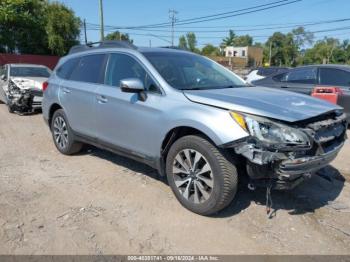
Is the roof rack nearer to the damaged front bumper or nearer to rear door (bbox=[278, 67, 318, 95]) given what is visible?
the damaged front bumper

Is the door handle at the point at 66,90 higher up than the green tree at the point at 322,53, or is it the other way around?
the green tree at the point at 322,53

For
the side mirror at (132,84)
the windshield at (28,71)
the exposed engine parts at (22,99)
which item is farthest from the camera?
the windshield at (28,71)

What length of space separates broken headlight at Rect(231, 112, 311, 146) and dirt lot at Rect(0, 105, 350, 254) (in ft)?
3.09

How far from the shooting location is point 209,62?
539 centimetres

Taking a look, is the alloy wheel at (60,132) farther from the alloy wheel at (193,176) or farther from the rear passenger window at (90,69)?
the alloy wheel at (193,176)

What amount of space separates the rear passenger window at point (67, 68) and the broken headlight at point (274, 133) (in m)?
3.56

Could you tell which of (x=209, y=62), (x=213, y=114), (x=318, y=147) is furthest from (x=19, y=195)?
(x=318, y=147)

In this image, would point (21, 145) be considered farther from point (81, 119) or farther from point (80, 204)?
point (80, 204)

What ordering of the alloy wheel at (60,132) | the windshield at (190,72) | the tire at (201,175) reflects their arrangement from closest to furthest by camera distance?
the tire at (201,175) < the windshield at (190,72) < the alloy wheel at (60,132)

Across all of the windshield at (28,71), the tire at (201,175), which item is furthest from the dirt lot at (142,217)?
the windshield at (28,71)

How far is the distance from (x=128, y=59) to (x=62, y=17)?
30.5 meters

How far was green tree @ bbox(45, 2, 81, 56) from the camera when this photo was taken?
32.0 metres

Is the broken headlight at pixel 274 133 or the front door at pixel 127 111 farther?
the front door at pixel 127 111

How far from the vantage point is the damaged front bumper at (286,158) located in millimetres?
3397
